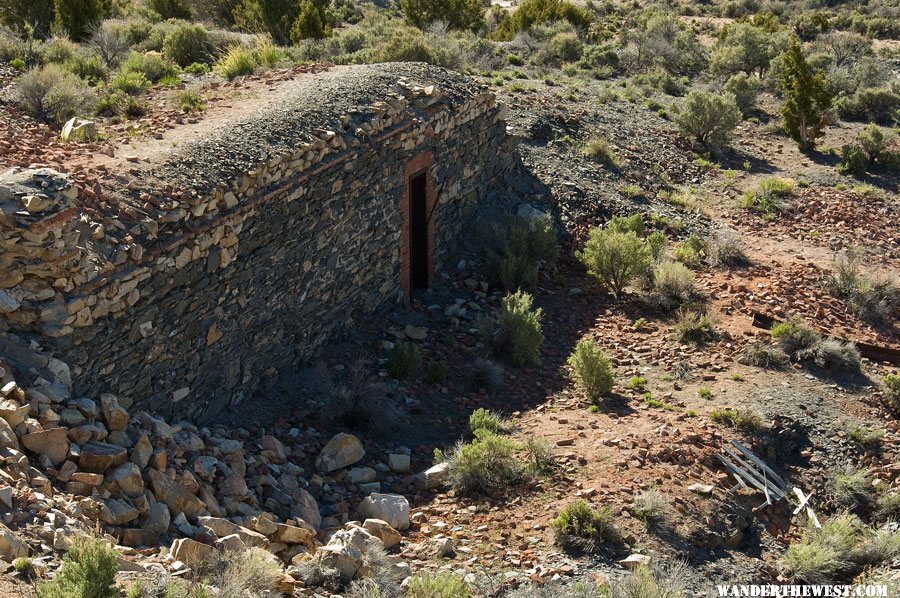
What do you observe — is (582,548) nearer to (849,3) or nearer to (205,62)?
(205,62)

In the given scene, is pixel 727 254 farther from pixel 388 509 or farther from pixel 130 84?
pixel 130 84

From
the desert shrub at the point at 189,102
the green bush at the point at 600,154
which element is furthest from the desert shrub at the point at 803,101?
the desert shrub at the point at 189,102

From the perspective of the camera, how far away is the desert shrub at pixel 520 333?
10.8 meters

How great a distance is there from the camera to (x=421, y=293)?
40.4 feet

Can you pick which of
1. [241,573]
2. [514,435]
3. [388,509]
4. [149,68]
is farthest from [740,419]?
[149,68]

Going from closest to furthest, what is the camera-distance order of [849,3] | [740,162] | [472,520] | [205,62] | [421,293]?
[472,520]
[421,293]
[205,62]
[740,162]
[849,3]

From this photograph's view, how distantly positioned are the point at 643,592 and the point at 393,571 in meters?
1.81

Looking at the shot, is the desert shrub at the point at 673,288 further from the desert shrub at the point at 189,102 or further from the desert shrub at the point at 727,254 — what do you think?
the desert shrub at the point at 189,102

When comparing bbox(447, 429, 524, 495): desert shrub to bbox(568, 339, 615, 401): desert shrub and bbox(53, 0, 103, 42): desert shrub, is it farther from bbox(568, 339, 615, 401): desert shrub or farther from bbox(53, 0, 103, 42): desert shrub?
bbox(53, 0, 103, 42): desert shrub

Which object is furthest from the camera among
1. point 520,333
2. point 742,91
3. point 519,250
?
point 742,91

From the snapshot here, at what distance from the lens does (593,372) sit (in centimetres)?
994

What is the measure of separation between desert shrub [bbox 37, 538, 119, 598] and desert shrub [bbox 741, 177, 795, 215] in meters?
12.8

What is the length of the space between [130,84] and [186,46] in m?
4.21

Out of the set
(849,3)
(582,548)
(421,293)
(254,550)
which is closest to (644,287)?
(421,293)
